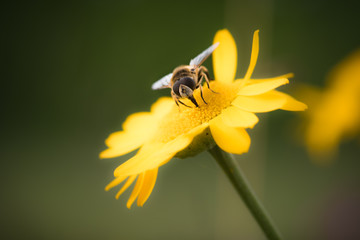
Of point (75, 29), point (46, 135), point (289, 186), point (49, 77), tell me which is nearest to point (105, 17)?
point (75, 29)

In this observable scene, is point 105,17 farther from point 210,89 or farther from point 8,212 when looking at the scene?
point 210,89

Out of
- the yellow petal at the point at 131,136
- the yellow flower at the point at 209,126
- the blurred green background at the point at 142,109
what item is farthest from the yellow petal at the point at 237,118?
the blurred green background at the point at 142,109

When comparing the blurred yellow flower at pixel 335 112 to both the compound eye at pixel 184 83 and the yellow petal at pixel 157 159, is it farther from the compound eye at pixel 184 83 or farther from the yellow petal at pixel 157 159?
the yellow petal at pixel 157 159

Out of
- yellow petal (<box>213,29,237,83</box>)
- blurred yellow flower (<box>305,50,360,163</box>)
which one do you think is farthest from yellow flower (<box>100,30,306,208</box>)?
blurred yellow flower (<box>305,50,360,163</box>)

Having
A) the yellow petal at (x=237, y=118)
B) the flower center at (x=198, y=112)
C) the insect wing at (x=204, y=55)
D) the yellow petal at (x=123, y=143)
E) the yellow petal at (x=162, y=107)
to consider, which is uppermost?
the yellow petal at (x=162, y=107)

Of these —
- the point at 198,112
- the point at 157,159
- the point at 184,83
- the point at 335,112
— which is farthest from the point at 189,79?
the point at 335,112

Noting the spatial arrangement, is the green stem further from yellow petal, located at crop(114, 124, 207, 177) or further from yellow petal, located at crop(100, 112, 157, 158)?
yellow petal, located at crop(100, 112, 157, 158)
